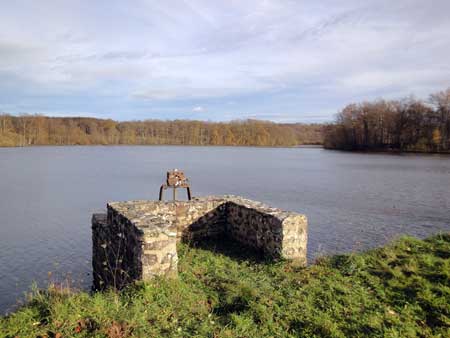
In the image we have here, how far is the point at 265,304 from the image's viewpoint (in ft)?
18.0

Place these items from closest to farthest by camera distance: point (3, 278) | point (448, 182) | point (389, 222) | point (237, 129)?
point (3, 278), point (389, 222), point (448, 182), point (237, 129)

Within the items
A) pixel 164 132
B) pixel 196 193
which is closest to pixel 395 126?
pixel 196 193

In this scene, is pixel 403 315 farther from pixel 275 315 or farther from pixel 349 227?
pixel 349 227

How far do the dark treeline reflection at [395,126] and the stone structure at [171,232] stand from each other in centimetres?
6972

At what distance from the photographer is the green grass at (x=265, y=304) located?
464 cm

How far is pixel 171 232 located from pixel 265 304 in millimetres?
2020

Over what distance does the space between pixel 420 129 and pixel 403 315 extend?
76.3 m

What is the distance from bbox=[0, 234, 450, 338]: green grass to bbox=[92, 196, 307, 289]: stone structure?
1.44 feet

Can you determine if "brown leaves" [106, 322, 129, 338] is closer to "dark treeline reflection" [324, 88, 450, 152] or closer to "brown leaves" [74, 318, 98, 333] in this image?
"brown leaves" [74, 318, 98, 333]

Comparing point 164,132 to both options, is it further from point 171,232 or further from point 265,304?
point 265,304

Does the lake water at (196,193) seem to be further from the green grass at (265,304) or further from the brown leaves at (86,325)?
the brown leaves at (86,325)


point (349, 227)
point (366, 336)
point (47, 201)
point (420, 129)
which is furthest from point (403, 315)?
point (420, 129)

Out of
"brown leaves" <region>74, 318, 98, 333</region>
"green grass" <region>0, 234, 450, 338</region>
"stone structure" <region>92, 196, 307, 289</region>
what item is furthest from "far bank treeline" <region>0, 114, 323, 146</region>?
"brown leaves" <region>74, 318, 98, 333</region>

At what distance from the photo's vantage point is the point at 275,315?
519 cm
